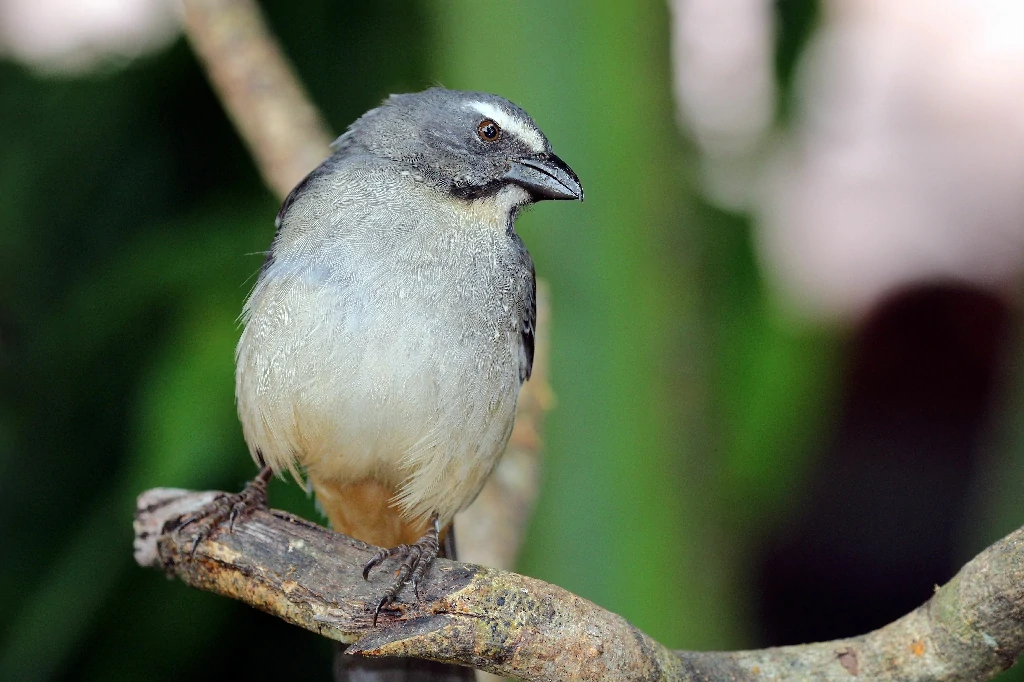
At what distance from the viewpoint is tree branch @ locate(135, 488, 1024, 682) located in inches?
88.7

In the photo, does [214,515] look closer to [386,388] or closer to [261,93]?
[386,388]

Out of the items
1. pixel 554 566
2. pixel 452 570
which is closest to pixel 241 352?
pixel 452 570

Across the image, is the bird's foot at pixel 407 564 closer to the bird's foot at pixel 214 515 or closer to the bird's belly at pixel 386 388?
the bird's belly at pixel 386 388

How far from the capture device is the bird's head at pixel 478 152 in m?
3.02

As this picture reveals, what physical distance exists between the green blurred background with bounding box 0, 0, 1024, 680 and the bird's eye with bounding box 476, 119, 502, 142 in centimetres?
89

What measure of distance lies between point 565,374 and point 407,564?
144 cm

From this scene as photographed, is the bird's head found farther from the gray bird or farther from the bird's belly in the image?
the bird's belly

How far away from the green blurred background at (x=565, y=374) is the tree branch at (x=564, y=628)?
1185 mm

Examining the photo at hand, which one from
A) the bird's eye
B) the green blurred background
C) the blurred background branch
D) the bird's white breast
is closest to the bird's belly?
the bird's white breast

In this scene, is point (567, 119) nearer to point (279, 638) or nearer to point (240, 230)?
point (240, 230)

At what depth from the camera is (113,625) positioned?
4.74 m

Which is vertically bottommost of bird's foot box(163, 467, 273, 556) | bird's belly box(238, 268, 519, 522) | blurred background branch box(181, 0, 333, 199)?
bird's foot box(163, 467, 273, 556)

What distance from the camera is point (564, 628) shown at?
2.35 metres

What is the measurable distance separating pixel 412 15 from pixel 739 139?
180 cm
